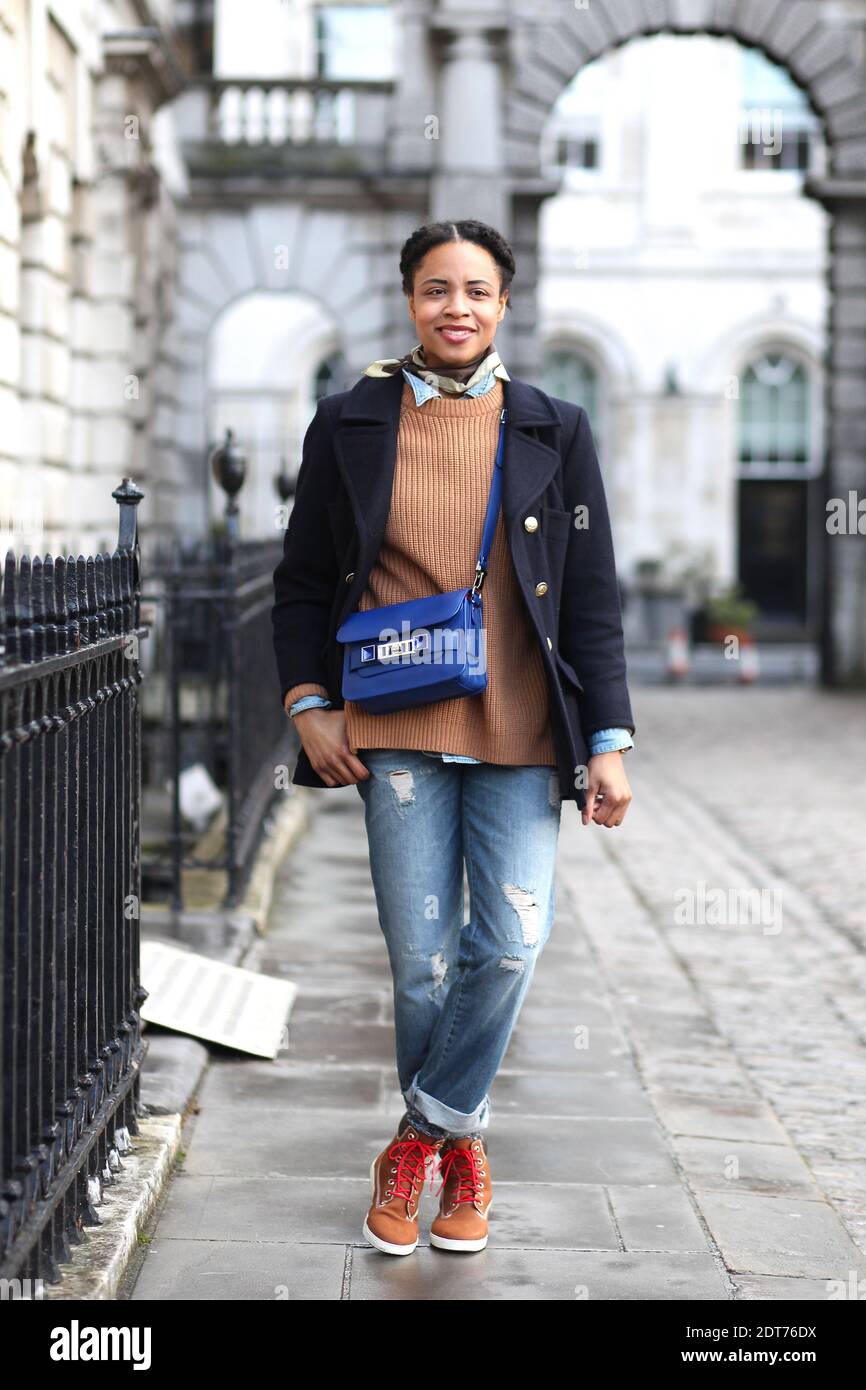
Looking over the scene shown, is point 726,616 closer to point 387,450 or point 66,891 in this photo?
point 387,450

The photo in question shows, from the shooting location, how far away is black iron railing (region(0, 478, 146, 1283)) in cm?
320

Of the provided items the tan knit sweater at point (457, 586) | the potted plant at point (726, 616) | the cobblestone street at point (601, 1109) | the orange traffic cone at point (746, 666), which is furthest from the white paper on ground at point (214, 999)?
the potted plant at point (726, 616)

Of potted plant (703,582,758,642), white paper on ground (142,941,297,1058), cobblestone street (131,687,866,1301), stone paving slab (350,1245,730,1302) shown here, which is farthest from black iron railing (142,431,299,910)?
potted plant (703,582,758,642)

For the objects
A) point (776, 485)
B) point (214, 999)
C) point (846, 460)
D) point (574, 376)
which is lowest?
point (214, 999)

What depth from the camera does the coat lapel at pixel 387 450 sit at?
12.6 feet

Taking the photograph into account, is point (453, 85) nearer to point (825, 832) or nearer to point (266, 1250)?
point (825, 832)

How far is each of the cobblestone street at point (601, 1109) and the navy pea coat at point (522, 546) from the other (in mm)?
946

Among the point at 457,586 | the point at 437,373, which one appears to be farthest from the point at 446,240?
the point at 457,586

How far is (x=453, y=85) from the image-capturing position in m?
20.0

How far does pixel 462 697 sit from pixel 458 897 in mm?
440

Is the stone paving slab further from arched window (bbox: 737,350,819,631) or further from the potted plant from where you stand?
arched window (bbox: 737,350,819,631)

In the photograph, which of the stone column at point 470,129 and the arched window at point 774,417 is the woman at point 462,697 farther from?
the arched window at point 774,417

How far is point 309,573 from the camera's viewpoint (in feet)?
13.3

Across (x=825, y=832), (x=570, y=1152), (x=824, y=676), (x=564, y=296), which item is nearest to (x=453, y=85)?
(x=824, y=676)
